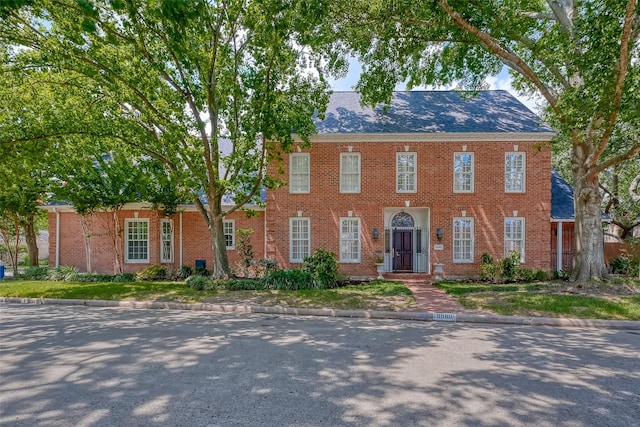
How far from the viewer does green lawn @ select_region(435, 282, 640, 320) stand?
8.48 meters

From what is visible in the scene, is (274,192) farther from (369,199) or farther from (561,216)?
(561,216)

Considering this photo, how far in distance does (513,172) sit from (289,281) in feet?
37.7

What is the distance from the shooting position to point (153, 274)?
15.1m

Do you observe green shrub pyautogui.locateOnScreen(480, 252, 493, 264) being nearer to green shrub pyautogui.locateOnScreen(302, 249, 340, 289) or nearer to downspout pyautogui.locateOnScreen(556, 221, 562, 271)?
downspout pyautogui.locateOnScreen(556, 221, 562, 271)

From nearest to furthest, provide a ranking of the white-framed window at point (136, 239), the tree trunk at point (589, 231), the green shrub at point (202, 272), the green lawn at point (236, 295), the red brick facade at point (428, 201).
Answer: the green lawn at point (236, 295), the tree trunk at point (589, 231), the green shrub at point (202, 272), the red brick facade at point (428, 201), the white-framed window at point (136, 239)

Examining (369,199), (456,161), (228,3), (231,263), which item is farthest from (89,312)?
(456,161)

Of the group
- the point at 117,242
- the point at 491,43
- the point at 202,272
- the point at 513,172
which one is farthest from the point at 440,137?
the point at 117,242

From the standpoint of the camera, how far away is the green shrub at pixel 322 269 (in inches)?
483

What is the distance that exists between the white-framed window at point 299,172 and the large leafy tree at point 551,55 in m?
4.02

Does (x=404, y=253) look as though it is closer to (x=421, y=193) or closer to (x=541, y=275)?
(x=421, y=193)

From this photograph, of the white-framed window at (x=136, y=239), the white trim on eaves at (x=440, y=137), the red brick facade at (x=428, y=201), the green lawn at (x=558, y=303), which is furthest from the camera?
the white-framed window at (x=136, y=239)

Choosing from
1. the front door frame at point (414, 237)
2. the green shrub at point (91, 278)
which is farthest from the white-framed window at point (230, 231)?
the front door frame at point (414, 237)

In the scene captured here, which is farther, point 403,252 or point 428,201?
point 403,252

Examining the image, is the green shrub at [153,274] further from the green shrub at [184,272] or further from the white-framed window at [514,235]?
the white-framed window at [514,235]
